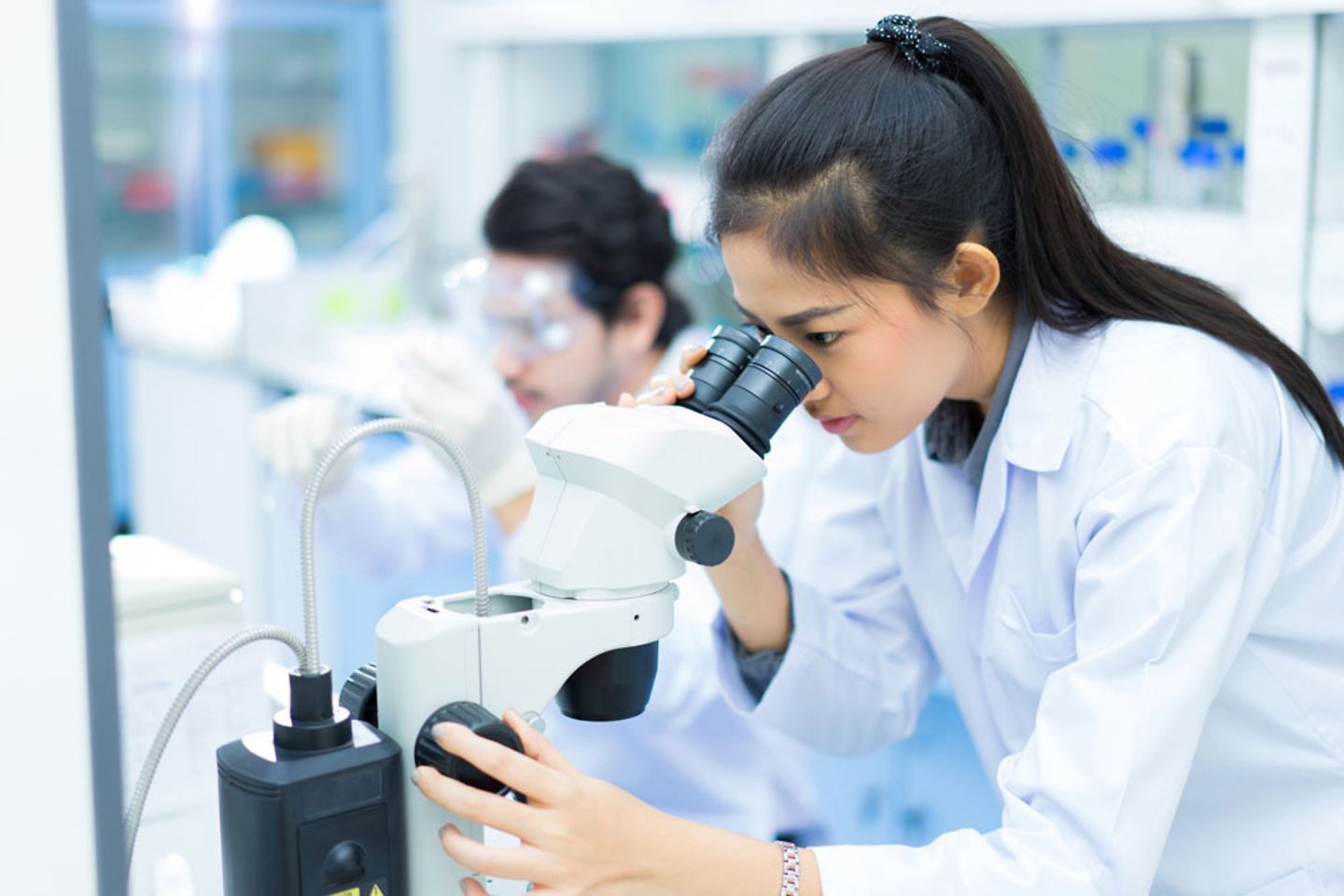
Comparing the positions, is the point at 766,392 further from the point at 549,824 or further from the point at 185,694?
the point at 185,694

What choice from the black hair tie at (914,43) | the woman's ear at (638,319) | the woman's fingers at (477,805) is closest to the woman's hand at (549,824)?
the woman's fingers at (477,805)

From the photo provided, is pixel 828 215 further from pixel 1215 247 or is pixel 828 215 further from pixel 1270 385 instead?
pixel 1215 247

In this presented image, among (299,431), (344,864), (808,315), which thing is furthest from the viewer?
(299,431)

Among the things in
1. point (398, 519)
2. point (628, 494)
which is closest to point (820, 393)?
point (628, 494)

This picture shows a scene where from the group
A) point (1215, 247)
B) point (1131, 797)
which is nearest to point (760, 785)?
point (1131, 797)

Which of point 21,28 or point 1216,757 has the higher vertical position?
point 21,28

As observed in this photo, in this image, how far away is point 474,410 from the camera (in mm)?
1938

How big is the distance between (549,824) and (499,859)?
1.4 inches

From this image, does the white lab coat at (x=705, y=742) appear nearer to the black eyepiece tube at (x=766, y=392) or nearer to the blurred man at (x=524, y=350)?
the blurred man at (x=524, y=350)

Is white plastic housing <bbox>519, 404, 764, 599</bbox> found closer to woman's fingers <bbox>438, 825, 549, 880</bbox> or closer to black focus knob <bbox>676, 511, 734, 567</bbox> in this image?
black focus knob <bbox>676, 511, 734, 567</bbox>

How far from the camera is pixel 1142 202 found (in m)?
2.40

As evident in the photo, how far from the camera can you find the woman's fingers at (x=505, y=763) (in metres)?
0.84

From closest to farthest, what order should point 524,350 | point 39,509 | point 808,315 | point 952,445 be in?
point 39,509 → point 808,315 → point 952,445 → point 524,350

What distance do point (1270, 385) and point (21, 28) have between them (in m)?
0.94
